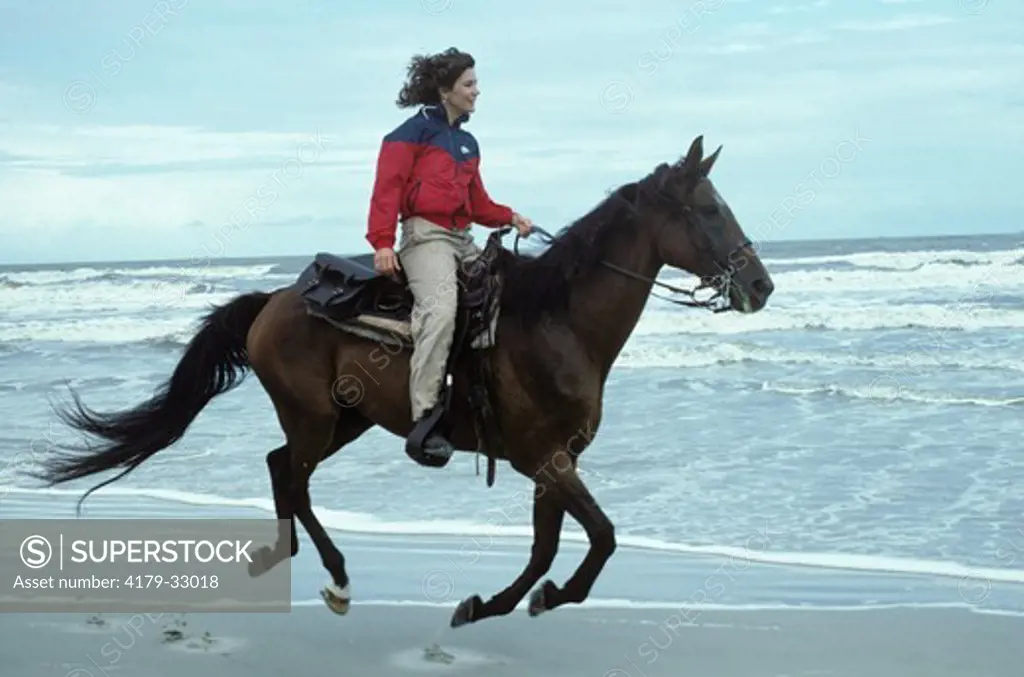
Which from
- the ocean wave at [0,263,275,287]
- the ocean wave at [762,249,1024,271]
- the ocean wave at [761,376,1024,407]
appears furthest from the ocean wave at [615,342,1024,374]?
the ocean wave at [0,263,275,287]

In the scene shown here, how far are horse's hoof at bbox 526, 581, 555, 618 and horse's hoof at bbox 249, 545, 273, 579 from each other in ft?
4.48

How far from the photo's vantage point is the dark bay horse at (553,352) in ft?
15.9

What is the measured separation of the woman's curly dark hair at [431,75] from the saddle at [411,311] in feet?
2.08

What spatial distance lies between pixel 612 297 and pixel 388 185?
1004 mm

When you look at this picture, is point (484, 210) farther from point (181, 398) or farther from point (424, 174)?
point (181, 398)

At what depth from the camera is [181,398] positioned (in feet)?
20.6

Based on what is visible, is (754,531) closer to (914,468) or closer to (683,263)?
(914,468)

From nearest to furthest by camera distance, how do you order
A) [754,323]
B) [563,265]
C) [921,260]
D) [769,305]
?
[563,265] < [754,323] < [769,305] < [921,260]

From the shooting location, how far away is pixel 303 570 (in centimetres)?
654

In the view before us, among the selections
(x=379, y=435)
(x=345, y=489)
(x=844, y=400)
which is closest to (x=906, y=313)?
(x=844, y=400)

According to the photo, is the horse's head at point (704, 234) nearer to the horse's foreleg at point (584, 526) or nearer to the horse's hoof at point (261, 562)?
the horse's foreleg at point (584, 526)

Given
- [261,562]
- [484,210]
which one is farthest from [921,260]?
[261,562]

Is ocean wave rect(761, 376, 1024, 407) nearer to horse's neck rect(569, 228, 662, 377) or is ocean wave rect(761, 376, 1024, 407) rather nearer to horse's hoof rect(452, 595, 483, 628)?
horse's neck rect(569, 228, 662, 377)

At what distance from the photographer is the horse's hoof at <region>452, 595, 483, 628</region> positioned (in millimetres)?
5211
